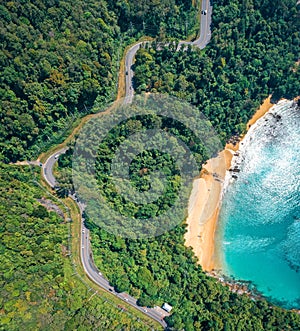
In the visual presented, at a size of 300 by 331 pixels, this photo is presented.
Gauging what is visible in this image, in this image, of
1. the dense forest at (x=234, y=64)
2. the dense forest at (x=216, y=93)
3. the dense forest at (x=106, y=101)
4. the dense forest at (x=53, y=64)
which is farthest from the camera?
the dense forest at (x=234, y=64)

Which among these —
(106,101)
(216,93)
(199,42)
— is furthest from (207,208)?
(199,42)

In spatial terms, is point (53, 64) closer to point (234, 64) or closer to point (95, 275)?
point (234, 64)

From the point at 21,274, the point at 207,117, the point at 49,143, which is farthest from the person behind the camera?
the point at 207,117

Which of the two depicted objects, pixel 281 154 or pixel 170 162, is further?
pixel 281 154

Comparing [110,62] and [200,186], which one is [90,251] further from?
[110,62]

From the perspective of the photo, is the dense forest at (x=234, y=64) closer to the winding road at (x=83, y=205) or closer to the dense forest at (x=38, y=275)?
the winding road at (x=83, y=205)

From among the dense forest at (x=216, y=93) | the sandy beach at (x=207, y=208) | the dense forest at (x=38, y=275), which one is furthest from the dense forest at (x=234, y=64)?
the dense forest at (x=38, y=275)

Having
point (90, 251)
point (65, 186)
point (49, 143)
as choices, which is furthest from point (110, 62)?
point (90, 251)
